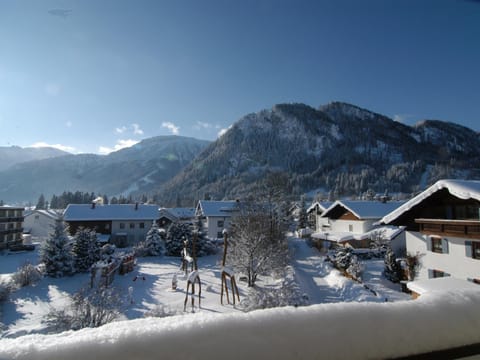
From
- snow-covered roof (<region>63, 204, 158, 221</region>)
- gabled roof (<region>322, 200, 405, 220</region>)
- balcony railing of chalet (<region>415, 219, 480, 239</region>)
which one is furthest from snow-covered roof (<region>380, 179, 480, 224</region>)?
snow-covered roof (<region>63, 204, 158, 221</region>)

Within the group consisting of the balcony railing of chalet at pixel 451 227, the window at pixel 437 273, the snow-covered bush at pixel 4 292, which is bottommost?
the snow-covered bush at pixel 4 292

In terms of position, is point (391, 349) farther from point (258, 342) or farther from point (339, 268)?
point (339, 268)

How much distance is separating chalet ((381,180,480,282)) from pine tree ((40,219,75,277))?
24.8 metres

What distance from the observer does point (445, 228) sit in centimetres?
1295

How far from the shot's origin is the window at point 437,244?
13.7 m

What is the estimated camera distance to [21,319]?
13.2 meters

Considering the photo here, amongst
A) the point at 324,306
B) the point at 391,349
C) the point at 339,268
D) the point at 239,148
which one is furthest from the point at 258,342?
the point at 239,148

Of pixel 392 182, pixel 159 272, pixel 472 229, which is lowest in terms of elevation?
pixel 159 272

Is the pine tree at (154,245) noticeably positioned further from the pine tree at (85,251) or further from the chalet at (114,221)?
the chalet at (114,221)

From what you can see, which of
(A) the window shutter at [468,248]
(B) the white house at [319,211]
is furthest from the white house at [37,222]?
(A) the window shutter at [468,248]

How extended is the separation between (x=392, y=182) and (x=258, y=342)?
151462 millimetres

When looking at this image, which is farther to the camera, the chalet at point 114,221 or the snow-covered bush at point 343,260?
the chalet at point 114,221

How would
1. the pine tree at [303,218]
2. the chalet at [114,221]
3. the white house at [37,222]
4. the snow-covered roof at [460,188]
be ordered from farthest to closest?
1. the pine tree at [303,218]
2. the white house at [37,222]
3. the chalet at [114,221]
4. the snow-covered roof at [460,188]

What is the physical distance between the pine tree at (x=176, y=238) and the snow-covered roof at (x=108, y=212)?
10738mm
